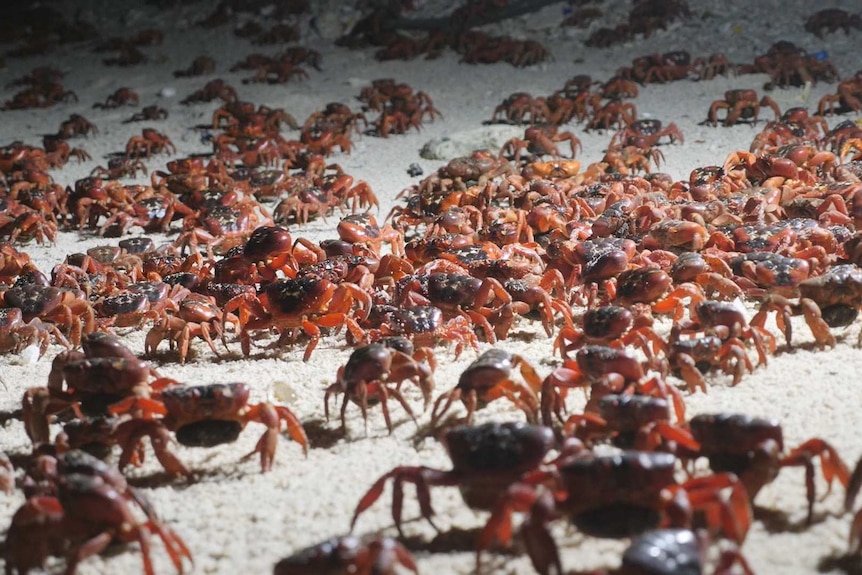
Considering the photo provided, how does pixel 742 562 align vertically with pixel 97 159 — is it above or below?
below

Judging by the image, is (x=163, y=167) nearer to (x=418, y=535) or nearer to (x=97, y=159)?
(x=97, y=159)

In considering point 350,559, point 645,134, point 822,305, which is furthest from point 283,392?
point 645,134

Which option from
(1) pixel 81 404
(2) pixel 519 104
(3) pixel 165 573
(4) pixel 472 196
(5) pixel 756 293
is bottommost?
(3) pixel 165 573

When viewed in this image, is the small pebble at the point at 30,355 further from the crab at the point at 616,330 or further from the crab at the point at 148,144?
the crab at the point at 148,144

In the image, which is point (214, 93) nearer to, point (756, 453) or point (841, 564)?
point (756, 453)

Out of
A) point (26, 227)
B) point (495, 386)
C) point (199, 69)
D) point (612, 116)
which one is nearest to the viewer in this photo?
point (495, 386)

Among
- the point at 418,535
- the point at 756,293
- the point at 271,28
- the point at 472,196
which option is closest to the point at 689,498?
the point at 418,535

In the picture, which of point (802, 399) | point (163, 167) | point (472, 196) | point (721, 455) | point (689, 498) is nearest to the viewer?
point (689, 498)
